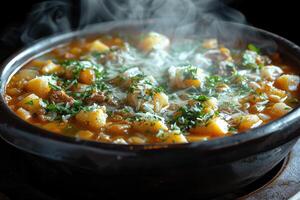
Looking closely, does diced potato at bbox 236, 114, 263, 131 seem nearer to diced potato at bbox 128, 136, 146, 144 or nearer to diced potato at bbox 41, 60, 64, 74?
diced potato at bbox 128, 136, 146, 144

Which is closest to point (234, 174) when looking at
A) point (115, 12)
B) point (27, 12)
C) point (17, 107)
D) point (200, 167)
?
point (200, 167)

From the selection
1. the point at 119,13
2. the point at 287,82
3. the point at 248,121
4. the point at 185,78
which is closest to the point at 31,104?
the point at 185,78

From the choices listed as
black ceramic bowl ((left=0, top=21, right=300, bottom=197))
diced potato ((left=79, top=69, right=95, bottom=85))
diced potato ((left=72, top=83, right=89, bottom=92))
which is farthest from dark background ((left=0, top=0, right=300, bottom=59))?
black ceramic bowl ((left=0, top=21, right=300, bottom=197))

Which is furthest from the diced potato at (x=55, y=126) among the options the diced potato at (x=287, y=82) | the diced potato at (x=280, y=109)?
the diced potato at (x=287, y=82)

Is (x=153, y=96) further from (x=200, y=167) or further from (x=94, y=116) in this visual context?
(x=200, y=167)

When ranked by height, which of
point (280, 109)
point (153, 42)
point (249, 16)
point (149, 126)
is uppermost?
point (153, 42)

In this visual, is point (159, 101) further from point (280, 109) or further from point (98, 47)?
point (98, 47)
